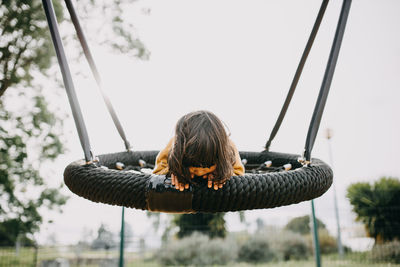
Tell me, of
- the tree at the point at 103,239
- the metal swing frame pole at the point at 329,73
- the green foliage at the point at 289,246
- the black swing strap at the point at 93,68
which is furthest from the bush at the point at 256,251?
the metal swing frame pole at the point at 329,73

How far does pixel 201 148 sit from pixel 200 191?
109 millimetres

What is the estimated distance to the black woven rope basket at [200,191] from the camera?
2.41ft

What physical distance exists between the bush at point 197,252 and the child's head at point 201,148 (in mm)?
4849

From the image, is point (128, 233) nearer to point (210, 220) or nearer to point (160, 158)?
point (210, 220)

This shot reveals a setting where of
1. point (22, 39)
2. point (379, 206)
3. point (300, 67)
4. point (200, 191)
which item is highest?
point (22, 39)

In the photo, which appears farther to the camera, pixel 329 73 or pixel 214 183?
pixel 329 73

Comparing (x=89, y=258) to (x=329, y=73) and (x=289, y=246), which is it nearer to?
(x=289, y=246)

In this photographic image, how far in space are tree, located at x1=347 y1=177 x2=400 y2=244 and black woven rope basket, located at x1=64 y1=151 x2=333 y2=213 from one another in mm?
4663

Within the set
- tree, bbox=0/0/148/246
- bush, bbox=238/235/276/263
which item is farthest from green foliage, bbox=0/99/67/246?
bush, bbox=238/235/276/263

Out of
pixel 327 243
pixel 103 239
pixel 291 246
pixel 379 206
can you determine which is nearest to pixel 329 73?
pixel 327 243

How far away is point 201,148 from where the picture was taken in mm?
718

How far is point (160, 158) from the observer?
100 centimetres

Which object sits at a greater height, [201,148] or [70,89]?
[70,89]

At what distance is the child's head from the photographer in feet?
2.36
